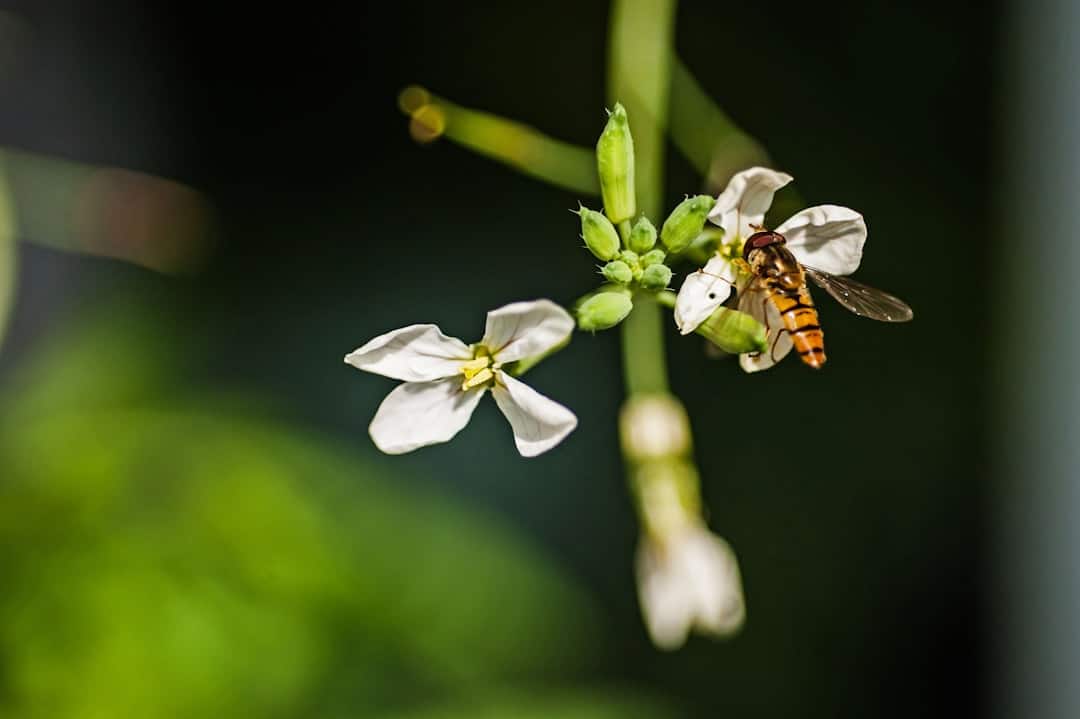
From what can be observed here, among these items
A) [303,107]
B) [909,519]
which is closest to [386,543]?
[303,107]

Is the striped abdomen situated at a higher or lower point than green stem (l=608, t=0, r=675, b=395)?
lower

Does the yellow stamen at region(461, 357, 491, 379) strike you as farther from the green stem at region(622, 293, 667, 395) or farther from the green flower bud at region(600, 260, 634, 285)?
the green stem at region(622, 293, 667, 395)

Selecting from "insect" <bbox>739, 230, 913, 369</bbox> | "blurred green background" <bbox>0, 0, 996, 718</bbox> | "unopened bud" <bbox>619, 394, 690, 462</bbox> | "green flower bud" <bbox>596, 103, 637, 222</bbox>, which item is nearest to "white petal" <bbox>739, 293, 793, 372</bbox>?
"insect" <bbox>739, 230, 913, 369</bbox>

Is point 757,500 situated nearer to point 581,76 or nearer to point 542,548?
point 542,548

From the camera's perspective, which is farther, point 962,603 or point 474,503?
point 962,603

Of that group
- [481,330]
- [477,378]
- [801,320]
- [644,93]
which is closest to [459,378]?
[477,378]

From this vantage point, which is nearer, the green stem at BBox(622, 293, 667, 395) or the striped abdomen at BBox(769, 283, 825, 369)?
the striped abdomen at BBox(769, 283, 825, 369)
